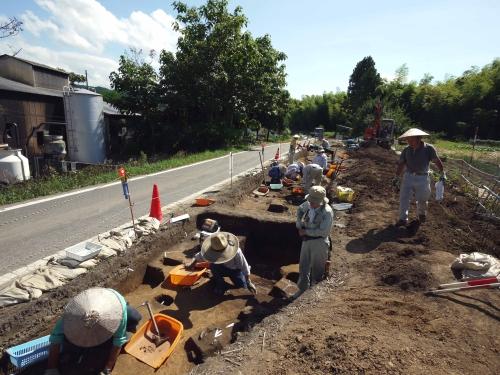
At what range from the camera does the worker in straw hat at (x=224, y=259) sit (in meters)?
4.79

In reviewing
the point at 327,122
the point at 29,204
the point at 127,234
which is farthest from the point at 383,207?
the point at 327,122

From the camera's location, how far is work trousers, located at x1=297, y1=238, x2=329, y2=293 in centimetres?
486

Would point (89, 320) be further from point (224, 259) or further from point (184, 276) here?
point (184, 276)

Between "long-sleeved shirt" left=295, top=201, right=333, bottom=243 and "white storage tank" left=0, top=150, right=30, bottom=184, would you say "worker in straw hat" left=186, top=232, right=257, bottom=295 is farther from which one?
"white storage tank" left=0, top=150, right=30, bottom=184

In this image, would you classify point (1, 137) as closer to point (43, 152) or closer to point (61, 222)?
point (43, 152)

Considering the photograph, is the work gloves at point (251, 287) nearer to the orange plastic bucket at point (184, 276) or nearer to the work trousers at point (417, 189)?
the orange plastic bucket at point (184, 276)

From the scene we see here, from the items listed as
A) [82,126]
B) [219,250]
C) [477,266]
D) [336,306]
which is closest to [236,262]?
[219,250]

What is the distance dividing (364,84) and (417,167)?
42.1m

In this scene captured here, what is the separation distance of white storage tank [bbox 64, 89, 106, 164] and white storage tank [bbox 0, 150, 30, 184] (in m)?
5.72

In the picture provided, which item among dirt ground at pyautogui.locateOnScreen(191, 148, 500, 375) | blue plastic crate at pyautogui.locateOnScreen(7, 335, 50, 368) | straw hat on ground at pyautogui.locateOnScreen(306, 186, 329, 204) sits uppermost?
straw hat on ground at pyautogui.locateOnScreen(306, 186, 329, 204)

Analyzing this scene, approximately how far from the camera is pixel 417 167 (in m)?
6.15

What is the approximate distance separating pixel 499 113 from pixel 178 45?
93.5ft

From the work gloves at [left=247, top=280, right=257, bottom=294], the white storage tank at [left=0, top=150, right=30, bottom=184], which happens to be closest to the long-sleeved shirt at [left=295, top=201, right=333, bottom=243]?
the work gloves at [left=247, top=280, right=257, bottom=294]

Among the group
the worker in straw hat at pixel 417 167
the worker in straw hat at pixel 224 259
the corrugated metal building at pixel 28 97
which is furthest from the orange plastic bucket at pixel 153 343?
the corrugated metal building at pixel 28 97
